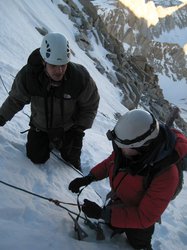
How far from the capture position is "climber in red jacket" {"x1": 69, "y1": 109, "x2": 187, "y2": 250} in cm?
355

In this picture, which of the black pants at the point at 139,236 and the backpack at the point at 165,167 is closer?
the backpack at the point at 165,167

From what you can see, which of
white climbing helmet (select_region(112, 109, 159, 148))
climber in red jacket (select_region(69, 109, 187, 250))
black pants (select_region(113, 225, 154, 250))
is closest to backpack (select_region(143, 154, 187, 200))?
climber in red jacket (select_region(69, 109, 187, 250))

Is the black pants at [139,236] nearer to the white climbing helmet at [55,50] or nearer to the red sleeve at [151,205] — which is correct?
the red sleeve at [151,205]

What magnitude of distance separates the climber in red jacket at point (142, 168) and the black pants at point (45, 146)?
1.70 m

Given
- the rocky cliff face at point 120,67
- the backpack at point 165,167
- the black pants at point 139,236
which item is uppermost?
the backpack at point 165,167

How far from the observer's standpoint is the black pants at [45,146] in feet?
18.3

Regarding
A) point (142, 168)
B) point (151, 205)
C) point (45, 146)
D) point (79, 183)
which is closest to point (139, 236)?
point (151, 205)

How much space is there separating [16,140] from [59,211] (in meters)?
1.81

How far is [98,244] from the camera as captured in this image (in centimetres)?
434

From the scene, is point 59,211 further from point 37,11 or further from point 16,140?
point 37,11

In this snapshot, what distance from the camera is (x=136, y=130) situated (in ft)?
11.6

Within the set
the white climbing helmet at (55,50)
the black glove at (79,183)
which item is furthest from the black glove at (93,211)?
the white climbing helmet at (55,50)

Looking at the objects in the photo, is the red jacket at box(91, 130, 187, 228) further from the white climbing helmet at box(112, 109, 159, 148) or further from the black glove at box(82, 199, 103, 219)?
the white climbing helmet at box(112, 109, 159, 148)

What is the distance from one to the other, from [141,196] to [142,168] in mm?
483
